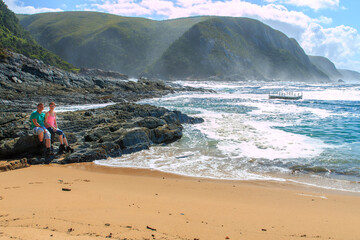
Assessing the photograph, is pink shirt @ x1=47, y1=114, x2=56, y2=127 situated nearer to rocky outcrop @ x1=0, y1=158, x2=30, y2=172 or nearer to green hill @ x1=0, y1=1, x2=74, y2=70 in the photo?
rocky outcrop @ x1=0, y1=158, x2=30, y2=172

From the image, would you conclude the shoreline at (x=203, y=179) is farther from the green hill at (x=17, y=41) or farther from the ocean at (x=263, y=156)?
the green hill at (x=17, y=41)

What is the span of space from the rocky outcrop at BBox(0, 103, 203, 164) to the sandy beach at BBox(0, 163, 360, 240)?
2.29 metres

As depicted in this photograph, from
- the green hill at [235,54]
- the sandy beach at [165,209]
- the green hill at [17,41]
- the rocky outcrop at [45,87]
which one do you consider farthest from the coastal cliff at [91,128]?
the green hill at [235,54]

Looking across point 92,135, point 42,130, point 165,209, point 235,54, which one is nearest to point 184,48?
point 235,54

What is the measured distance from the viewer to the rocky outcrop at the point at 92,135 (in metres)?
9.94

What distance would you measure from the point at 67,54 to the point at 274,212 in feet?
577

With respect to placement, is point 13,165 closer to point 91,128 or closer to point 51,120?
point 51,120

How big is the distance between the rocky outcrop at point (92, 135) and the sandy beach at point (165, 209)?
229cm

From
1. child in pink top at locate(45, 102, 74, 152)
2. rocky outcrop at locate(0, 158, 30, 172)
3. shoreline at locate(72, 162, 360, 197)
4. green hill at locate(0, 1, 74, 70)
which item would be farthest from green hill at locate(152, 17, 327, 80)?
rocky outcrop at locate(0, 158, 30, 172)

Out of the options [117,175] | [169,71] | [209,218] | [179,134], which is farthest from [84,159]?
[169,71]

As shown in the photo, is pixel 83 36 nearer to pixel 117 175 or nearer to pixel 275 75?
pixel 275 75

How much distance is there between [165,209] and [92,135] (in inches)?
326

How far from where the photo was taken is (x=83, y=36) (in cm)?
17050

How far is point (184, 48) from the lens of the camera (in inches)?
5896
